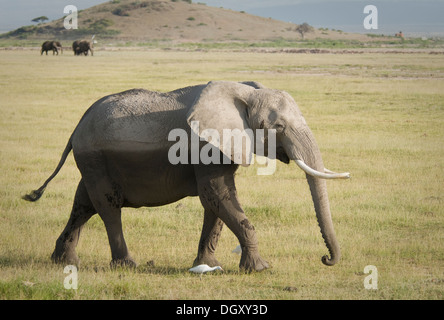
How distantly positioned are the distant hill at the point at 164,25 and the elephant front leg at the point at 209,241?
119 m

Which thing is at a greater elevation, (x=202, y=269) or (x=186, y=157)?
(x=186, y=157)

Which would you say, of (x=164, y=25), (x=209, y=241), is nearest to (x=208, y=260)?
(x=209, y=241)

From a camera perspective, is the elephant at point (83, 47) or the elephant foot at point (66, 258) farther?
the elephant at point (83, 47)

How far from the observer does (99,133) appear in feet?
26.8

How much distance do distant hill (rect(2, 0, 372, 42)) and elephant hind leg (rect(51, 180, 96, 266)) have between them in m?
119

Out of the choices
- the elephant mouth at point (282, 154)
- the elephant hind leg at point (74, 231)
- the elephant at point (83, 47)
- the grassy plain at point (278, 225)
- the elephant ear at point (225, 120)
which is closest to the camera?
the grassy plain at point (278, 225)

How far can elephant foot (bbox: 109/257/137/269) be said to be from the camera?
8258 mm

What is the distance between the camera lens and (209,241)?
27.7 feet

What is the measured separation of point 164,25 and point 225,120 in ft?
463

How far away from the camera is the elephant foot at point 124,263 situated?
826cm

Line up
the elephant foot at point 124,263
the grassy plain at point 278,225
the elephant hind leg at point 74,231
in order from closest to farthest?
the grassy plain at point 278,225 → the elephant foot at point 124,263 → the elephant hind leg at point 74,231

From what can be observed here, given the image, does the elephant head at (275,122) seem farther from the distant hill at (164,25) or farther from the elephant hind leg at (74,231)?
the distant hill at (164,25)

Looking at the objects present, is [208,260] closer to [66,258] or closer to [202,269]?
[202,269]

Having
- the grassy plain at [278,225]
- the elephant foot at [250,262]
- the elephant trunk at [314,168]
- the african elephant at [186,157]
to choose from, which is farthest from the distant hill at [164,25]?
the elephant trunk at [314,168]
